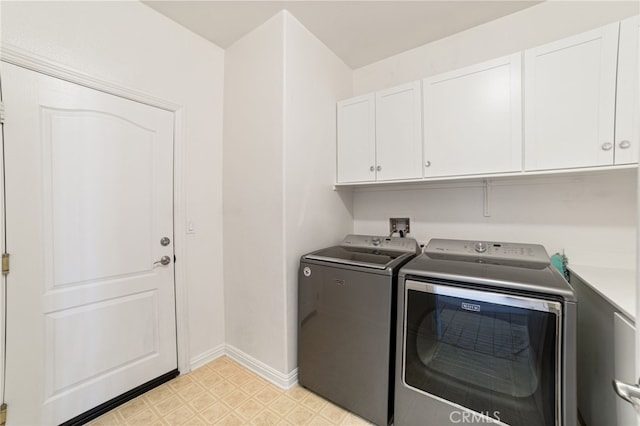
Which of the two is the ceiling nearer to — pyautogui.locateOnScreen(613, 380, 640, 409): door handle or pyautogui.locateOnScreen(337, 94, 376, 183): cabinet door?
pyautogui.locateOnScreen(337, 94, 376, 183): cabinet door

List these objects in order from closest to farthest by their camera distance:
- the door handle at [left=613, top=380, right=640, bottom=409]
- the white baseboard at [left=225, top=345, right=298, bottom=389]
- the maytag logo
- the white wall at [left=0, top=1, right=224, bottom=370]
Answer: the door handle at [left=613, top=380, right=640, bottom=409], the maytag logo, the white wall at [left=0, top=1, right=224, bottom=370], the white baseboard at [left=225, top=345, right=298, bottom=389]

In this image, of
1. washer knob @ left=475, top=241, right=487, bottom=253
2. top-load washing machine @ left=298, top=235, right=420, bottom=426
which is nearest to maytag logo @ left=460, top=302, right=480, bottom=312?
top-load washing machine @ left=298, top=235, right=420, bottom=426

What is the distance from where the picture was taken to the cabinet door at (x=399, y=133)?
185 centimetres

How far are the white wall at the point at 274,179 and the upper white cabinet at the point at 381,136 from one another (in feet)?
0.48

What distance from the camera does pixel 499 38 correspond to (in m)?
1.86

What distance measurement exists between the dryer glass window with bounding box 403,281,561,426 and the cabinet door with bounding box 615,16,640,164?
91 centimetres

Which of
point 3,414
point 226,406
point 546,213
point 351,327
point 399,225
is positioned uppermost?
point 546,213

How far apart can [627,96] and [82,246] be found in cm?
306

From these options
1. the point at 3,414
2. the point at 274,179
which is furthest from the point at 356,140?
the point at 3,414

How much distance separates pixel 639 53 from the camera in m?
1.19

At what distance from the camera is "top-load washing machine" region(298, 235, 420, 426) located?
4.74ft

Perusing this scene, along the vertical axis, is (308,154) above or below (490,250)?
above

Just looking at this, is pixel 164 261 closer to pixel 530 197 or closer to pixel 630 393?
pixel 630 393

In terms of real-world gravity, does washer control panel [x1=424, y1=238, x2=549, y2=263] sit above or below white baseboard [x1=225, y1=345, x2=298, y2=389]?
above
